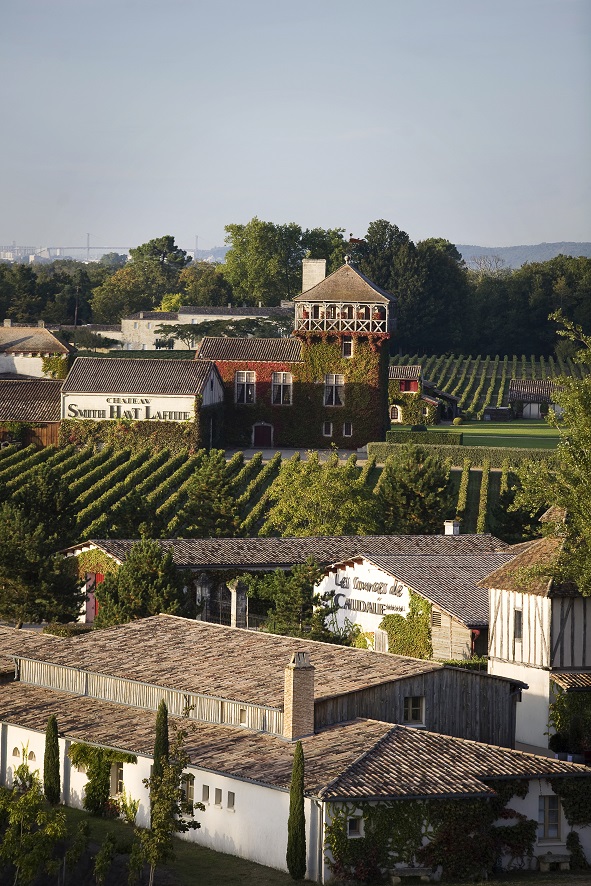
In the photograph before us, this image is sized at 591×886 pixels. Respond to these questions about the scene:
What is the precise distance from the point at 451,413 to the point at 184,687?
79031 mm

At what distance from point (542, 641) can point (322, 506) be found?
84.8 ft

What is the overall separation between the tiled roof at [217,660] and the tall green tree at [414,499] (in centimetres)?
2155

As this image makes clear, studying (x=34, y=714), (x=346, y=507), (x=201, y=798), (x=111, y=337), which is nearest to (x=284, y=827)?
(x=201, y=798)

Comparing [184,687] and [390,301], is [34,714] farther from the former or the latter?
[390,301]

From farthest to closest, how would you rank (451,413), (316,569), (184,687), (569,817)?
(451,413)
(316,569)
(184,687)
(569,817)

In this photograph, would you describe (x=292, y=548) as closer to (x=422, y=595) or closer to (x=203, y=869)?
(x=422, y=595)

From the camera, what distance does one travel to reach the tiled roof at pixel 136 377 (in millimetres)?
93188

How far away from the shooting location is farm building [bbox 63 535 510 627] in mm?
53844

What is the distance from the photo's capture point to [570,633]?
41.0 meters

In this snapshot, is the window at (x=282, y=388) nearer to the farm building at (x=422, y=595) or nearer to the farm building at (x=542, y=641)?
the farm building at (x=422, y=595)

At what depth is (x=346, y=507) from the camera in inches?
2586

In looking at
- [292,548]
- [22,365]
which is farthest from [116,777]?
[22,365]

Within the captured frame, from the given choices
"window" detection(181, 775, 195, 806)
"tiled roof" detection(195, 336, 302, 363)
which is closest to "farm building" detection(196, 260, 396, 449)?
"tiled roof" detection(195, 336, 302, 363)

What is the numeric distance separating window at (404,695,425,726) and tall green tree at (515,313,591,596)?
581 cm
